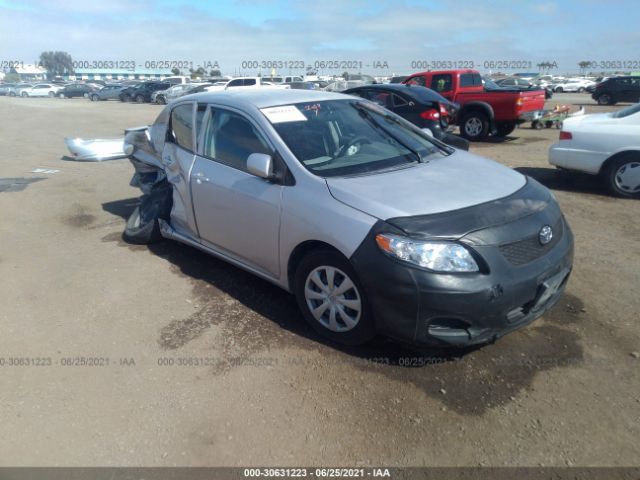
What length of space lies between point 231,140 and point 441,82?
12.5 meters

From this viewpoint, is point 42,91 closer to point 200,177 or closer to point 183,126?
point 183,126

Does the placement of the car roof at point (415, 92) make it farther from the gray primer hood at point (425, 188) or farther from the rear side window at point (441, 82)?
the gray primer hood at point (425, 188)

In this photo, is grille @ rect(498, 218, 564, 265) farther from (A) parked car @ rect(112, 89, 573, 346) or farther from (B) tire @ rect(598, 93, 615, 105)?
(B) tire @ rect(598, 93, 615, 105)

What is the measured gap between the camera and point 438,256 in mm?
2871

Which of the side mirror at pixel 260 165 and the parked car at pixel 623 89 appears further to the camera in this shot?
the parked car at pixel 623 89

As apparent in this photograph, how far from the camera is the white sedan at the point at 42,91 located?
154 ft

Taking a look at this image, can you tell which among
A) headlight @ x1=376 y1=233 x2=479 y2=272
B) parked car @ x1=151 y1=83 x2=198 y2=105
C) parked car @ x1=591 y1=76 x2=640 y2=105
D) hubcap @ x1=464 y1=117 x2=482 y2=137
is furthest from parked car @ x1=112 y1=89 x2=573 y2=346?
parked car @ x1=151 y1=83 x2=198 y2=105

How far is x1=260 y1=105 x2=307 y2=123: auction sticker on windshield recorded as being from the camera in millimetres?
3912

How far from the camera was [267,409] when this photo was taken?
9.48ft

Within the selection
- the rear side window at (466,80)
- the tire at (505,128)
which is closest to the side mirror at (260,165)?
the tire at (505,128)

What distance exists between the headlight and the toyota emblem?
1.90 feet

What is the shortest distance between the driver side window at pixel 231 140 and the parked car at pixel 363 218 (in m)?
0.01

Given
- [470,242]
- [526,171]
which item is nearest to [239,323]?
[470,242]

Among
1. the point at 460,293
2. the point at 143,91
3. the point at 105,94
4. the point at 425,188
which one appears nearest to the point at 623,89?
the point at 425,188
